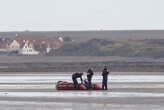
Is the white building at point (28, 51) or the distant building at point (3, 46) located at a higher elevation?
the distant building at point (3, 46)

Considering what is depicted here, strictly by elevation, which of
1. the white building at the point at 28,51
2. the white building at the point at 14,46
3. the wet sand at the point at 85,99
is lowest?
the wet sand at the point at 85,99

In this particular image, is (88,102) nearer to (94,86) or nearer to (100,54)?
(94,86)

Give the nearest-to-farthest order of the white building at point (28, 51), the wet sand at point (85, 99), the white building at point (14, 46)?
the wet sand at point (85, 99), the white building at point (28, 51), the white building at point (14, 46)

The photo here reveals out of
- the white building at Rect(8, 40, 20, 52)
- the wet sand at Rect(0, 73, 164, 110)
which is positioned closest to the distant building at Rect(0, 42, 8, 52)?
the white building at Rect(8, 40, 20, 52)

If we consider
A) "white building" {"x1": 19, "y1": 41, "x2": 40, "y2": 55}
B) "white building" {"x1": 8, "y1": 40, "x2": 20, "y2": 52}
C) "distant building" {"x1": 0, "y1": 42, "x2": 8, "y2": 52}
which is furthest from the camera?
"distant building" {"x1": 0, "y1": 42, "x2": 8, "y2": 52}

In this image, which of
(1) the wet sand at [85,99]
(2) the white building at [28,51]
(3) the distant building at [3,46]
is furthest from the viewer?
(3) the distant building at [3,46]

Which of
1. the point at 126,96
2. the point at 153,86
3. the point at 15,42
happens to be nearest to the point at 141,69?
the point at 153,86

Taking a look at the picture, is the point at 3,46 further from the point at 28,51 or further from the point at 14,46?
the point at 28,51

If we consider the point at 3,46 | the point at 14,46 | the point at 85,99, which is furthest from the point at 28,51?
the point at 85,99

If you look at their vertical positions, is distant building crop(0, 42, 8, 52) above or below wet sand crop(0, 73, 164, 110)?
above

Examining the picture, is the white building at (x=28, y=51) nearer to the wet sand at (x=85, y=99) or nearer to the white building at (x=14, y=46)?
the white building at (x=14, y=46)

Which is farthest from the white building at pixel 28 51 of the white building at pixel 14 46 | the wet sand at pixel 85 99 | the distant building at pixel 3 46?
the wet sand at pixel 85 99

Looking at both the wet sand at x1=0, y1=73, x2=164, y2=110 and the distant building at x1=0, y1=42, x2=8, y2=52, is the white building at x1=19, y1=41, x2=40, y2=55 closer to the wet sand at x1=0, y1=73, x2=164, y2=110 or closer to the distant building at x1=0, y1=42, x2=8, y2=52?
the distant building at x1=0, y1=42, x2=8, y2=52

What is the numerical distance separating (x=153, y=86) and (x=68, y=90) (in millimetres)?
5570
